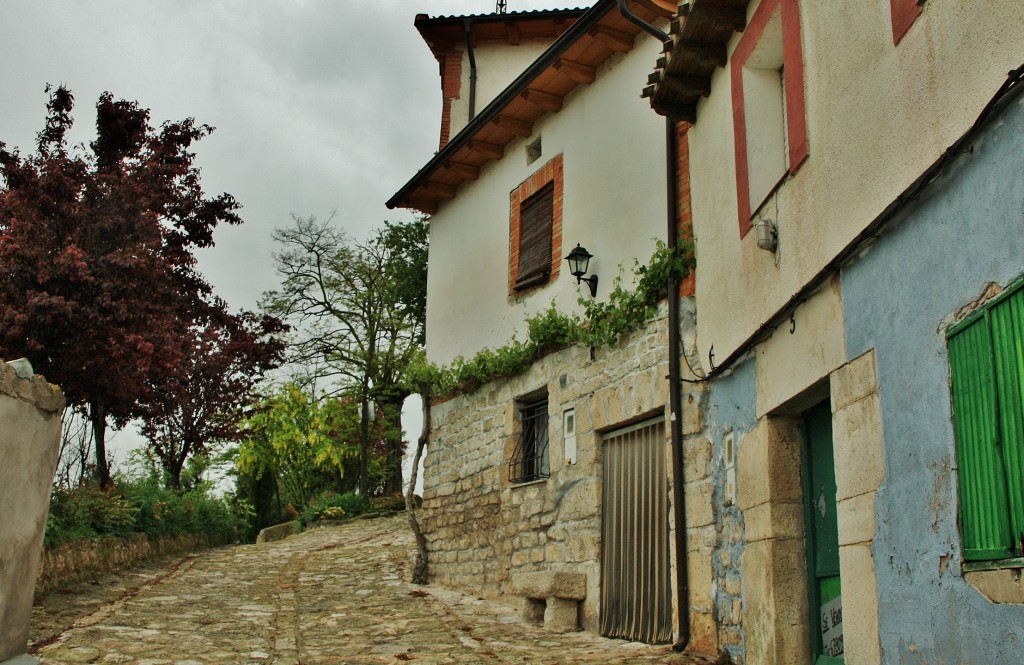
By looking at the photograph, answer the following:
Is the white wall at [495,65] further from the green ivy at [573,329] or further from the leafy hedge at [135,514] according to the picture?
the leafy hedge at [135,514]

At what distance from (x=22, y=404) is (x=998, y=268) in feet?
17.5

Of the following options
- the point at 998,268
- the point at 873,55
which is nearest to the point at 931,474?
the point at 998,268

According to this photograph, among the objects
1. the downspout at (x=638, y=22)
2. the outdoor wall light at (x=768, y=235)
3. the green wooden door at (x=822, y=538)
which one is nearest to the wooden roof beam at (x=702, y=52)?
the downspout at (x=638, y=22)

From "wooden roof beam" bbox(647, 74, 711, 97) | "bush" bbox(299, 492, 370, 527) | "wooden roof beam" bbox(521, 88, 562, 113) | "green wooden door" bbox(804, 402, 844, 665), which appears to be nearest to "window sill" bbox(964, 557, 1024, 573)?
"green wooden door" bbox(804, 402, 844, 665)

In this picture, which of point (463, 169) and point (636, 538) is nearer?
point (636, 538)

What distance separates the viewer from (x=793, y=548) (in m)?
5.55

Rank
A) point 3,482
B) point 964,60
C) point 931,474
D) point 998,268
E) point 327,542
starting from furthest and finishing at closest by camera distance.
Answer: point 327,542
point 3,482
point 931,474
point 964,60
point 998,268

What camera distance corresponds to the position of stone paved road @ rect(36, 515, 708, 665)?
6363 millimetres

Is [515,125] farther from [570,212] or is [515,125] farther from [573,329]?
[573,329]

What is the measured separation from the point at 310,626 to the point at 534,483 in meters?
2.64

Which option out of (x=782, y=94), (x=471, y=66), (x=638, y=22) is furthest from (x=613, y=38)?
(x=471, y=66)

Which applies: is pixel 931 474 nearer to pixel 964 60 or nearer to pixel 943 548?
pixel 943 548

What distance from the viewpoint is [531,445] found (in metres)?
9.88

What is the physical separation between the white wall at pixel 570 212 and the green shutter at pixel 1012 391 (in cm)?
468
